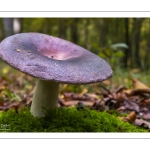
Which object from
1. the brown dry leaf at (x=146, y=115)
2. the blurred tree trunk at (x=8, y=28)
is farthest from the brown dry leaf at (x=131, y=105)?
the blurred tree trunk at (x=8, y=28)

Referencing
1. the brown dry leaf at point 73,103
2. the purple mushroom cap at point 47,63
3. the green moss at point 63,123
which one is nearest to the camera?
the purple mushroom cap at point 47,63

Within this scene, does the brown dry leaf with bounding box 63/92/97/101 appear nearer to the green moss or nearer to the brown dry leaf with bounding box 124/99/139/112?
the brown dry leaf with bounding box 124/99/139/112

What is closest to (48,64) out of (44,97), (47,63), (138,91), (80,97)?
(47,63)

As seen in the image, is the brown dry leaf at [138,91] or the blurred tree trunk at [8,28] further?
the blurred tree trunk at [8,28]

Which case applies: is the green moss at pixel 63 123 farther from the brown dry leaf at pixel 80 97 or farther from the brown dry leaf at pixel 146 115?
the brown dry leaf at pixel 80 97

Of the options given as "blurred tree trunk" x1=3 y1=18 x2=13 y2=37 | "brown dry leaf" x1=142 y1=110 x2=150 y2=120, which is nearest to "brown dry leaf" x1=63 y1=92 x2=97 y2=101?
"brown dry leaf" x1=142 y1=110 x2=150 y2=120

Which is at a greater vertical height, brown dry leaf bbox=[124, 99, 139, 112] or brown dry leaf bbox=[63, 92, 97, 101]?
brown dry leaf bbox=[124, 99, 139, 112]
